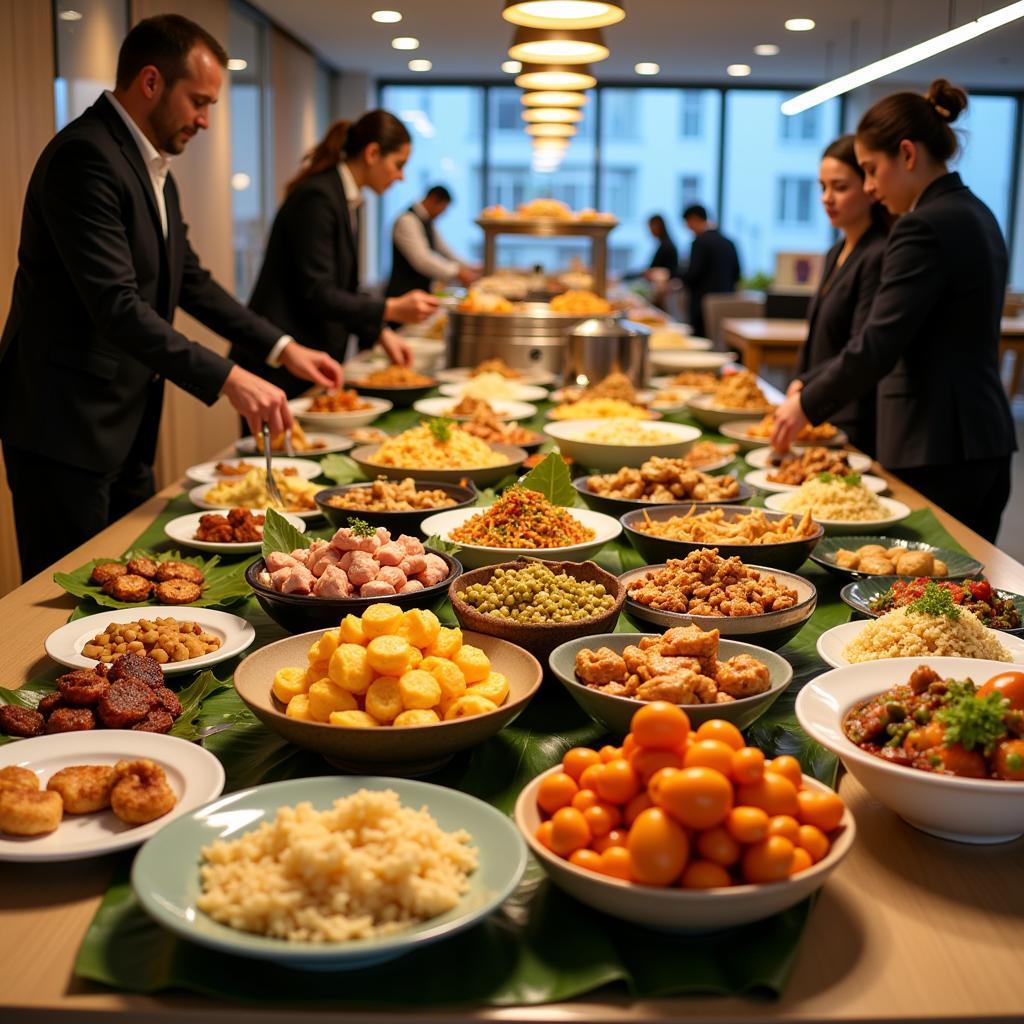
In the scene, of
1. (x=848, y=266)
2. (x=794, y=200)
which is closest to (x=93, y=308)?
(x=848, y=266)

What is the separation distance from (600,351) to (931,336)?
48.9 inches

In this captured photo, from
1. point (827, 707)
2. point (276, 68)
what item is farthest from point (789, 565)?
point (276, 68)

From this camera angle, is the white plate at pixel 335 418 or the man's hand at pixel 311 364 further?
the white plate at pixel 335 418

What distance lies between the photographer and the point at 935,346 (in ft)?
10.4

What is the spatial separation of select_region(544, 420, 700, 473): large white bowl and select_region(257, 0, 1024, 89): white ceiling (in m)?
6.15

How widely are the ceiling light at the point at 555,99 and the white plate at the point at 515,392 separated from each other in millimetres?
1867

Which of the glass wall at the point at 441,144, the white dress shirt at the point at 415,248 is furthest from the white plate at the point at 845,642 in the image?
the glass wall at the point at 441,144

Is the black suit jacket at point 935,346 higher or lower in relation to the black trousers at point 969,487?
higher

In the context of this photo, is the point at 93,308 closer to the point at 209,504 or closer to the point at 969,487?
the point at 209,504

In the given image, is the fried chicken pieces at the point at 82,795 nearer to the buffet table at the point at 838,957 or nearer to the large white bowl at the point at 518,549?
the buffet table at the point at 838,957

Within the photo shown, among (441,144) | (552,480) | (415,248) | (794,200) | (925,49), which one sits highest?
(441,144)

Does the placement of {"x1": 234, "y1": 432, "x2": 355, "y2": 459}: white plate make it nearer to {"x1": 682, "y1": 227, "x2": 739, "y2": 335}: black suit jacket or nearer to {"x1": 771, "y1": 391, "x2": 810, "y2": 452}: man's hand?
{"x1": 771, "y1": 391, "x2": 810, "y2": 452}: man's hand

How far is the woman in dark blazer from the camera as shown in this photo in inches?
147

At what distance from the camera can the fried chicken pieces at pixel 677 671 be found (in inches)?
51.5
